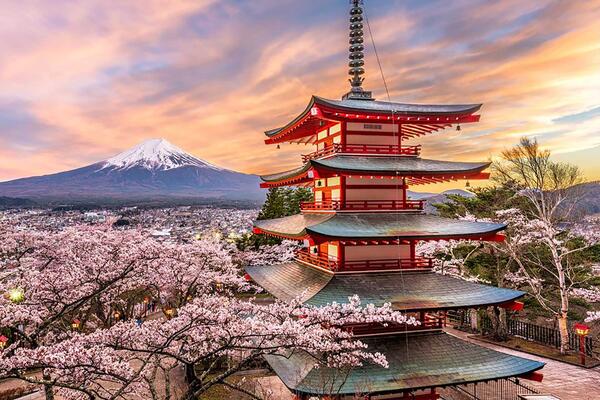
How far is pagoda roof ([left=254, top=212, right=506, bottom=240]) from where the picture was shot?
13172 mm

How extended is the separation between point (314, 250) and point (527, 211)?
17.1 metres

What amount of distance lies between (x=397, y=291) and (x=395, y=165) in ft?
15.0

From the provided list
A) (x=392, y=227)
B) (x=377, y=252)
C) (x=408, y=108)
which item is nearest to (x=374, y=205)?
(x=392, y=227)

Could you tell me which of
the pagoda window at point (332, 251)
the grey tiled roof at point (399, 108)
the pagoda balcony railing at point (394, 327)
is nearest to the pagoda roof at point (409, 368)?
the pagoda balcony railing at point (394, 327)

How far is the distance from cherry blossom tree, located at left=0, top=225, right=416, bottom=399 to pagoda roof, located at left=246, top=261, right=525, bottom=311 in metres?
0.82

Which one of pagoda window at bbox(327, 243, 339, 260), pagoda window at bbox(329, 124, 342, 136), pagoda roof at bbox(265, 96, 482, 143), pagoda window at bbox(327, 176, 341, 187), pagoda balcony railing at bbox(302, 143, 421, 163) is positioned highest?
pagoda roof at bbox(265, 96, 482, 143)

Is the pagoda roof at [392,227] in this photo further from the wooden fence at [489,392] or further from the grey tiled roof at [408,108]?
the wooden fence at [489,392]

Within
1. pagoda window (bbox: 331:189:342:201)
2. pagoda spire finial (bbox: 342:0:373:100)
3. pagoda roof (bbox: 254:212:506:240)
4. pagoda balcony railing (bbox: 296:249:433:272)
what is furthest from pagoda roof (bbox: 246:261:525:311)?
pagoda spire finial (bbox: 342:0:373:100)

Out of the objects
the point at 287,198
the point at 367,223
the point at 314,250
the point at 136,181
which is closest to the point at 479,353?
the point at 367,223

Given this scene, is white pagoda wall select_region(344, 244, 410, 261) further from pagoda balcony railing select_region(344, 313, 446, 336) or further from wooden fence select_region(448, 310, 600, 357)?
wooden fence select_region(448, 310, 600, 357)

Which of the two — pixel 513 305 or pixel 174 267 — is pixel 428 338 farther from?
pixel 174 267

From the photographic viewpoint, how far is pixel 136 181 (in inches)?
7298

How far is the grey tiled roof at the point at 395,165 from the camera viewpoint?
45.6 ft

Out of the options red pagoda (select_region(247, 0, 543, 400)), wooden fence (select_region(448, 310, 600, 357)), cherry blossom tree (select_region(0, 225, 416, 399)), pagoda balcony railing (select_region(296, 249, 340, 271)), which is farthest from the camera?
wooden fence (select_region(448, 310, 600, 357))
